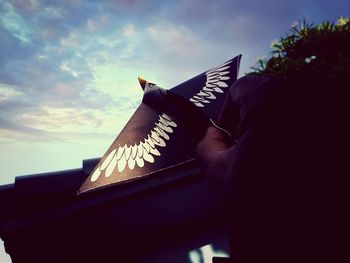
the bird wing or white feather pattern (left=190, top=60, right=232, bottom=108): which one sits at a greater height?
white feather pattern (left=190, top=60, right=232, bottom=108)

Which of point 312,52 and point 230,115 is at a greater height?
point 312,52

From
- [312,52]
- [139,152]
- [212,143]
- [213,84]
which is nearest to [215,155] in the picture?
[212,143]

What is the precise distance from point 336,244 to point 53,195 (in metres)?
2.32

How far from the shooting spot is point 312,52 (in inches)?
91.5

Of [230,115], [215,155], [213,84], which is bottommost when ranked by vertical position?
[215,155]

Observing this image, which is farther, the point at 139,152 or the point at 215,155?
the point at 139,152

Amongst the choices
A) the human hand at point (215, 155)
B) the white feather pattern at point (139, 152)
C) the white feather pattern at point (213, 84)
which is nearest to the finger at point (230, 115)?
the human hand at point (215, 155)

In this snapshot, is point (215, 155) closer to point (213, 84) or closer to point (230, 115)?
point (230, 115)

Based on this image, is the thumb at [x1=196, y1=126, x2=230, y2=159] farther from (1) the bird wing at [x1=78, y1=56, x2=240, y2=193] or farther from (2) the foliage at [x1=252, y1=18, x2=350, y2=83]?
(2) the foliage at [x1=252, y1=18, x2=350, y2=83]

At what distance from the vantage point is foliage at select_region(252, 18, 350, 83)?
6.45ft

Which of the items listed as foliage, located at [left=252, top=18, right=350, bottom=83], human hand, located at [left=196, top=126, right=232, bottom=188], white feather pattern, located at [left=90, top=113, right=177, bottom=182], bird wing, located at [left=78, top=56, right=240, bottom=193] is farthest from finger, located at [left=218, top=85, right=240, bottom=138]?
foliage, located at [left=252, top=18, right=350, bottom=83]

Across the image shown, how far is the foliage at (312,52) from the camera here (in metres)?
1.97

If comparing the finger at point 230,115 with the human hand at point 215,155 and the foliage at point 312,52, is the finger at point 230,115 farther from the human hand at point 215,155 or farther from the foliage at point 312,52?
the foliage at point 312,52

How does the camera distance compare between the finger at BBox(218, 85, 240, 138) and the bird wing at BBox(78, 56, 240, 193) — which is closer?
the finger at BBox(218, 85, 240, 138)
